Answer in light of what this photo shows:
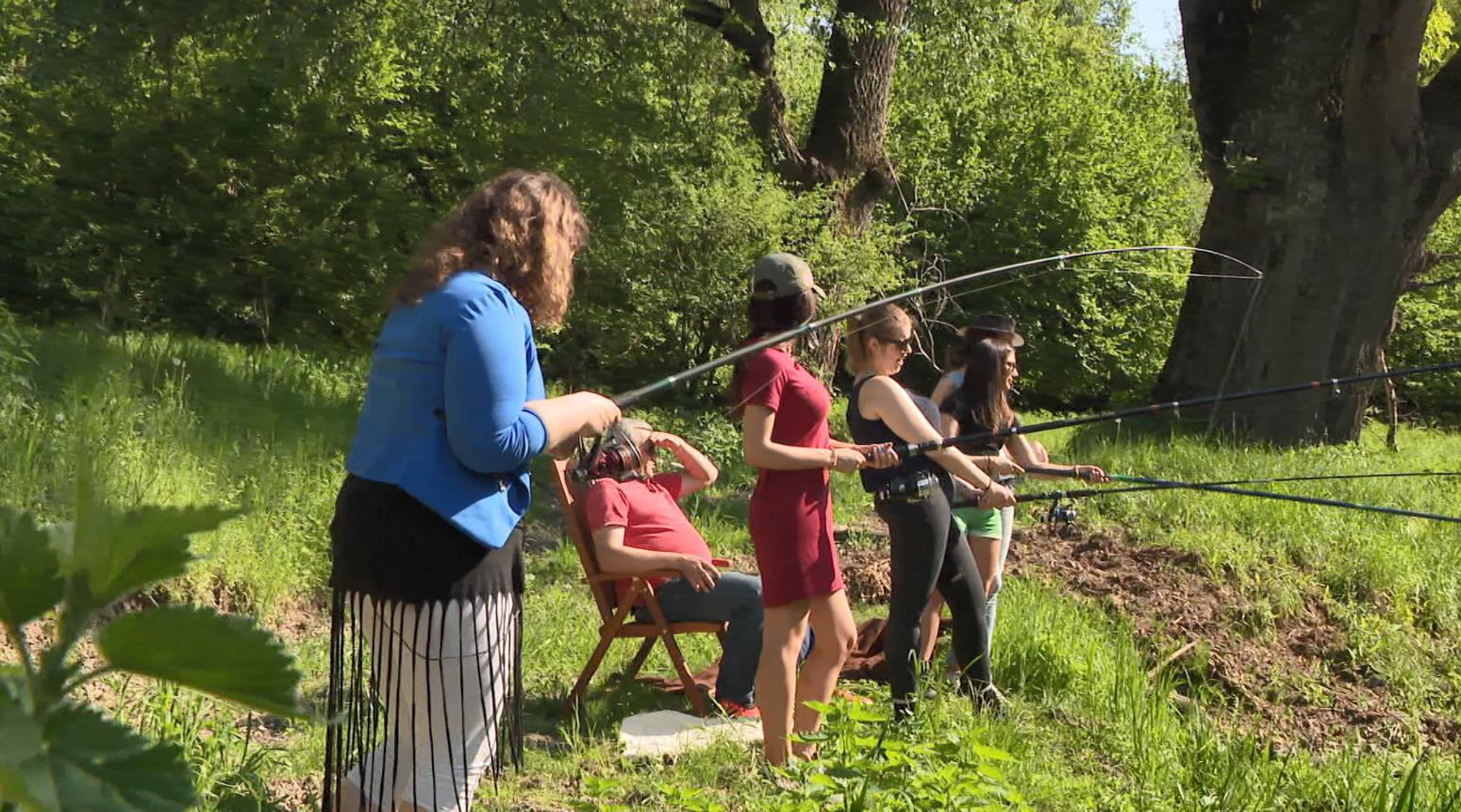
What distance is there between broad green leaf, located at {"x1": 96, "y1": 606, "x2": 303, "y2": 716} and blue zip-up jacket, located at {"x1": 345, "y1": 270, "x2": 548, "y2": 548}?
8.59 ft

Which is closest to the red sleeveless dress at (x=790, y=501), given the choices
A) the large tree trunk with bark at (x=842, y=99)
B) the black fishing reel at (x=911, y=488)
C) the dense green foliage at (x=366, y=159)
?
the black fishing reel at (x=911, y=488)

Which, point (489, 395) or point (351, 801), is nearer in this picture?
point (489, 395)

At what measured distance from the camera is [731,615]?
595 centimetres

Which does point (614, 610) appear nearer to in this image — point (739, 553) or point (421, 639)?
point (421, 639)

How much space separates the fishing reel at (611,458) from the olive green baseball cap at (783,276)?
792 mm

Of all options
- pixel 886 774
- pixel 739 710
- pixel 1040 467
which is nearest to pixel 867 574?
pixel 1040 467

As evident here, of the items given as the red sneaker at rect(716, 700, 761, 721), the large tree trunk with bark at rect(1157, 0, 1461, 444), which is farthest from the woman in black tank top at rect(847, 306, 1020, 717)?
the large tree trunk with bark at rect(1157, 0, 1461, 444)

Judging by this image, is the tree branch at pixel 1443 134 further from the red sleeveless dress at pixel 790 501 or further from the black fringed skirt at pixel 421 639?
the black fringed skirt at pixel 421 639

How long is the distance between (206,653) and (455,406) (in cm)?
266

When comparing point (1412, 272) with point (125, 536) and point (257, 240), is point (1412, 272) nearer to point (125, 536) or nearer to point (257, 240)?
point (257, 240)

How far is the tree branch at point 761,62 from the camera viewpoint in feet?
42.4

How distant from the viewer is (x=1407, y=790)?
13.8 ft

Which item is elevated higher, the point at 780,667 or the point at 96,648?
the point at 96,648

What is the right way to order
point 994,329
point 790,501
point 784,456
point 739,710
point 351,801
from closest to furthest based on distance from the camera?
1. point 351,801
2. point 784,456
3. point 790,501
4. point 739,710
5. point 994,329
